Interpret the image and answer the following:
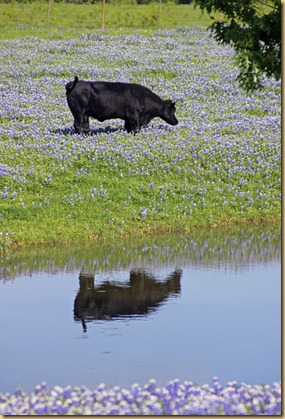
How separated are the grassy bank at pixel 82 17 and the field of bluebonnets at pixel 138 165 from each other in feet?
56.2

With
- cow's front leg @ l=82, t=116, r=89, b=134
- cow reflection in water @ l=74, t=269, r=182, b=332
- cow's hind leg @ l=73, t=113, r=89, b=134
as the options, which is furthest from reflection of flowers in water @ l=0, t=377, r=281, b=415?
cow's front leg @ l=82, t=116, r=89, b=134

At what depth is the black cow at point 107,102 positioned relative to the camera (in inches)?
1004

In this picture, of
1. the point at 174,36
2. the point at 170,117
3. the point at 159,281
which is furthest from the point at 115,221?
the point at 174,36

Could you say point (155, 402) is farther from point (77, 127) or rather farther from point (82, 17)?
point (82, 17)

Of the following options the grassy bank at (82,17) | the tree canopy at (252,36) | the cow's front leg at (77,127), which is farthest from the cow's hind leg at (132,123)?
the grassy bank at (82,17)

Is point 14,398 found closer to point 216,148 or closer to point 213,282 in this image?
point 213,282

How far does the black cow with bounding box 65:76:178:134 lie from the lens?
83.7 feet

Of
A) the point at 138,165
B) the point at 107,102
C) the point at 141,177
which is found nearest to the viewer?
the point at 141,177

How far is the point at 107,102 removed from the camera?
83.9 feet

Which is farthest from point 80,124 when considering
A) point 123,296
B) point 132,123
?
point 123,296

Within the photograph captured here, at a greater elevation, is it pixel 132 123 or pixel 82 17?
pixel 82 17

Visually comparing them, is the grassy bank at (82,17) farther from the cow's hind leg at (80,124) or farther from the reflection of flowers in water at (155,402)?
the reflection of flowers in water at (155,402)

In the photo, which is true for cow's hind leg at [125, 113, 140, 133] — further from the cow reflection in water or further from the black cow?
the cow reflection in water

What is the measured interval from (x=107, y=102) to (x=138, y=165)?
284 centimetres
